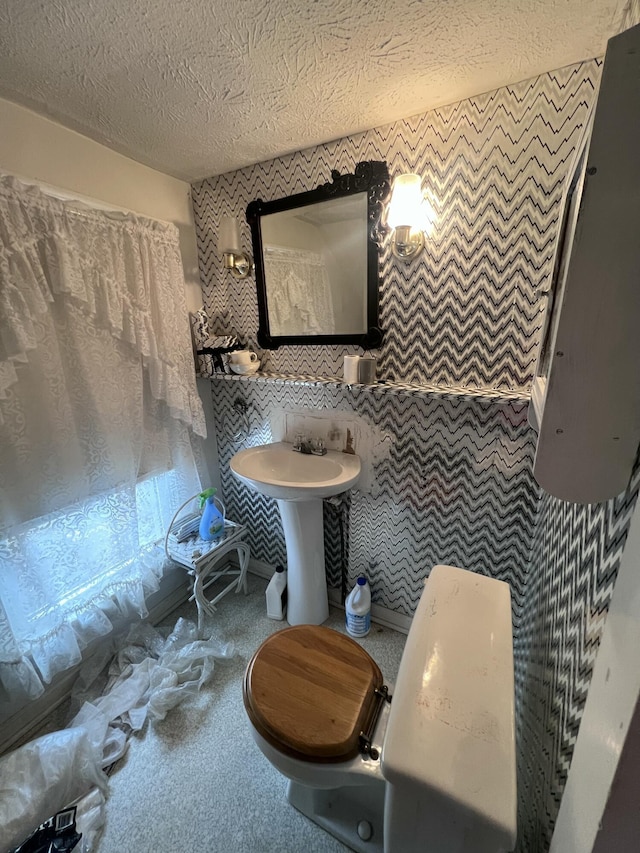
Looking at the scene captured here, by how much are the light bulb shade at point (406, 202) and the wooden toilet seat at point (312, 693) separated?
1.42 meters

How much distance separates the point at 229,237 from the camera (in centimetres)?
151

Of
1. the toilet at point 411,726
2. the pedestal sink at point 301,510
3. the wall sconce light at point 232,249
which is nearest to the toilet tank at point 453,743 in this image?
the toilet at point 411,726

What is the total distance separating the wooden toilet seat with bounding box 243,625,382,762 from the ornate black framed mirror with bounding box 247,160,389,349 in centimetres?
111

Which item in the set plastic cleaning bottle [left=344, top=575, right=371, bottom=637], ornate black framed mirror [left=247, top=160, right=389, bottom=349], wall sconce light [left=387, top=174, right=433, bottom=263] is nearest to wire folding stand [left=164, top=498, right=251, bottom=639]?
plastic cleaning bottle [left=344, top=575, right=371, bottom=637]

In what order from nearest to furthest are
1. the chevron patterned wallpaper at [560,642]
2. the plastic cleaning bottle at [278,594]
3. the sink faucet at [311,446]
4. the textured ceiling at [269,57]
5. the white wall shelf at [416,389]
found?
the chevron patterned wallpaper at [560,642] → the textured ceiling at [269,57] → the white wall shelf at [416,389] → the sink faucet at [311,446] → the plastic cleaning bottle at [278,594]

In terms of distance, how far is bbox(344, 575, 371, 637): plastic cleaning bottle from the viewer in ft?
5.22

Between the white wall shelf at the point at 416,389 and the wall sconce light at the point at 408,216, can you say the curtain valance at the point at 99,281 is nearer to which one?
the white wall shelf at the point at 416,389

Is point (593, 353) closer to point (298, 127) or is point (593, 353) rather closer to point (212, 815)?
point (298, 127)

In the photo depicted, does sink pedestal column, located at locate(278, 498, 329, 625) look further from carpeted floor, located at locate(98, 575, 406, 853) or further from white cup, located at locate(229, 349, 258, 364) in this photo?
white cup, located at locate(229, 349, 258, 364)

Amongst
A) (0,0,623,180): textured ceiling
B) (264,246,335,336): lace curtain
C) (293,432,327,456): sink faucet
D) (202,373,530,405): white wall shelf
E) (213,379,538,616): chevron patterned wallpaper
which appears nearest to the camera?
(0,0,623,180): textured ceiling

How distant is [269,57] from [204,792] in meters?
2.19

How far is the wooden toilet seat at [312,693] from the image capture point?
83 centimetres

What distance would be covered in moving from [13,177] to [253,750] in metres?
2.03

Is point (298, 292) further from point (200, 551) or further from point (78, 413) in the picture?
point (200, 551)
